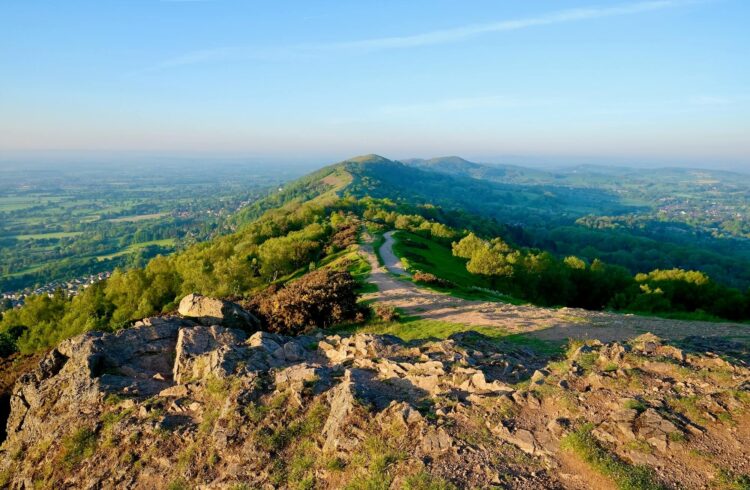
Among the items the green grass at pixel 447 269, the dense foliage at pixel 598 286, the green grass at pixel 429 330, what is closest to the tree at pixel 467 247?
the dense foliage at pixel 598 286

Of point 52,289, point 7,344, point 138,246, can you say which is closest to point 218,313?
point 7,344

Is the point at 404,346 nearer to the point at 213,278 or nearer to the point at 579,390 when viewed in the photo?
the point at 579,390

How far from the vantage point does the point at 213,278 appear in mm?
51281

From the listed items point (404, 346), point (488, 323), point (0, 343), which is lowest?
point (0, 343)

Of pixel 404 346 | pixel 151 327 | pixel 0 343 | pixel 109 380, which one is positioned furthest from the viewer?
pixel 0 343

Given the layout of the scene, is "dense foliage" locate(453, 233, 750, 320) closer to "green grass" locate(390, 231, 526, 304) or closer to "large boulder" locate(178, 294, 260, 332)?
"green grass" locate(390, 231, 526, 304)

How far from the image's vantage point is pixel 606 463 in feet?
31.7

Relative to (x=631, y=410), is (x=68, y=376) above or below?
below

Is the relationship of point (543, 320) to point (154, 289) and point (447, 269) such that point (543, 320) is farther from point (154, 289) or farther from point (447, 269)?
point (154, 289)

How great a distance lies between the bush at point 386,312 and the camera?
26.9 m

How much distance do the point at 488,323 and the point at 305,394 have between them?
14880mm

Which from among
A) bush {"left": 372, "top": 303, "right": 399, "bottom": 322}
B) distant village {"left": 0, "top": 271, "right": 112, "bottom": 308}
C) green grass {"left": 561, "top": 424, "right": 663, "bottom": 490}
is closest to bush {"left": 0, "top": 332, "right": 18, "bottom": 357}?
bush {"left": 372, "top": 303, "right": 399, "bottom": 322}

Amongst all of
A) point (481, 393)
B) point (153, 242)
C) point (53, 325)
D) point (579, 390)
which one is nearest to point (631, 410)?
point (579, 390)

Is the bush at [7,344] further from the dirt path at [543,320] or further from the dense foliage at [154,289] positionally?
the dirt path at [543,320]
